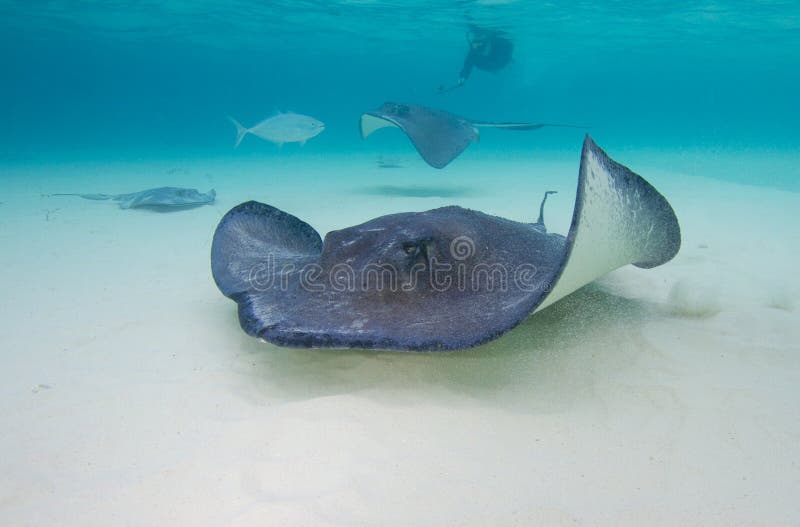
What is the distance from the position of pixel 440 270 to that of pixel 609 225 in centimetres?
96

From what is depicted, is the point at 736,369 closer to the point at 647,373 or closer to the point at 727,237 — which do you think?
the point at 647,373

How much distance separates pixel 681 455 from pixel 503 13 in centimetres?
2628

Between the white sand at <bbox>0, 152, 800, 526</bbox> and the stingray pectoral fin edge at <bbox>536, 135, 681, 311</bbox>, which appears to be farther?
the stingray pectoral fin edge at <bbox>536, 135, 681, 311</bbox>

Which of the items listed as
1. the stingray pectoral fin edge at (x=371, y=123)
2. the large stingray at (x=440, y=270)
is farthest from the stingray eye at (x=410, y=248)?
the stingray pectoral fin edge at (x=371, y=123)

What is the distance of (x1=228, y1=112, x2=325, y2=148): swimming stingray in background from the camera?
36.6ft

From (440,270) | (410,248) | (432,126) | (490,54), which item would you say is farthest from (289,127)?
(490,54)

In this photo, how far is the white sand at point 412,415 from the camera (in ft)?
6.10

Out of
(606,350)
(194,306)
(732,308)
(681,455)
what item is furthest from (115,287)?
(732,308)

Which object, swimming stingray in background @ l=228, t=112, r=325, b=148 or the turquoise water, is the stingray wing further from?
the turquoise water

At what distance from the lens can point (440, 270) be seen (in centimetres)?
270

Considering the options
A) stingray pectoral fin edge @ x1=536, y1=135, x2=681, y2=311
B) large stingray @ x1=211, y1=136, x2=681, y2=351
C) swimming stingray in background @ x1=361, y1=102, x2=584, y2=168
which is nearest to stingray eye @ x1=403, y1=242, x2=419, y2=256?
large stingray @ x1=211, y1=136, x2=681, y2=351

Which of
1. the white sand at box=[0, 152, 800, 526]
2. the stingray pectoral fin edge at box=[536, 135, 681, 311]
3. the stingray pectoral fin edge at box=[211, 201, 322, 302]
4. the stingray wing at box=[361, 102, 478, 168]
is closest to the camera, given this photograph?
the white sand at box=[0, 152, 800, 526]

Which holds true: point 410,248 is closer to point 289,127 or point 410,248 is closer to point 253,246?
point 253,246

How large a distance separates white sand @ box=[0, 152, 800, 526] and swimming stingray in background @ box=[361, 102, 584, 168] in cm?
510
